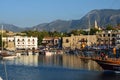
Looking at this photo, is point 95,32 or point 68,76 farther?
point 95,32

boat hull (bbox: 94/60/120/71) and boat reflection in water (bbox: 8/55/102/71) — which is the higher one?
boat hull (bbox: 94/60/120/71)

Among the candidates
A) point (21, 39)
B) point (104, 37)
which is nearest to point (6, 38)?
point (21, 39)

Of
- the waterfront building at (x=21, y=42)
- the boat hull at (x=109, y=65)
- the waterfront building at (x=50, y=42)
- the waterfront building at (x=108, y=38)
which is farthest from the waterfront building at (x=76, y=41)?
the boat hull at (x=109, y=65)

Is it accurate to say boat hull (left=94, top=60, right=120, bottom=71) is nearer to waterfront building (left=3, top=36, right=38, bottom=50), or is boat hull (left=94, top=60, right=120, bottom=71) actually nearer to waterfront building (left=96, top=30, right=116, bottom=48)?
waterfront building (left=96, top=30, right=116, bottom=48)

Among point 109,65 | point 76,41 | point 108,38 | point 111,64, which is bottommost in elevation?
point 109,65

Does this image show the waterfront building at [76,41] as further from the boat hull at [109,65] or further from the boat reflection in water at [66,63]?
the boat hull at [109,65]

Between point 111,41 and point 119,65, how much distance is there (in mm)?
83772

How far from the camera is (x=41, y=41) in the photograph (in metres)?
166

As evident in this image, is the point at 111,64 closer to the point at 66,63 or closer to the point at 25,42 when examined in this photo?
the point at 66,63

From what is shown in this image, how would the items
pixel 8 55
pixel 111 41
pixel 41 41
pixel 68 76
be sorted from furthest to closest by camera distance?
pixel 41 41, pixel 111 41, pixel 8 55, pixel 68 76

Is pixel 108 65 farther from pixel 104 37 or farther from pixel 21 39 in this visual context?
pixel 21 39

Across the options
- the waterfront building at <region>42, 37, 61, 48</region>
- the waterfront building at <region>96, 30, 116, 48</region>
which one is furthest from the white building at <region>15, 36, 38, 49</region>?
the waterfront building at <region>96, 30, 116, 48</region>

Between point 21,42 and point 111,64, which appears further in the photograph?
point 21,42

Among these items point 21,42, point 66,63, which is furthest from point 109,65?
point 21,42
